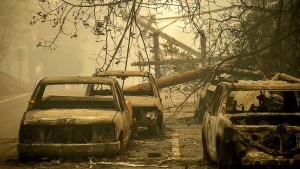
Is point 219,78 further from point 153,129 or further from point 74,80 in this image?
point 74,80

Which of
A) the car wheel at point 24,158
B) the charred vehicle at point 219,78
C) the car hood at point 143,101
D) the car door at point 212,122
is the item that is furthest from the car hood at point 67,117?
the charred vehicle at point 219,78

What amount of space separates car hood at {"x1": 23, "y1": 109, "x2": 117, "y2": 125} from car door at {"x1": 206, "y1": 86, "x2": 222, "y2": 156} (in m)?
1.73

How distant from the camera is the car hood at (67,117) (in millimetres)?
7996

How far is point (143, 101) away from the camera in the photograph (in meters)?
11.7

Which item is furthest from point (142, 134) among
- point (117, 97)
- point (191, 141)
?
point (117, 97)

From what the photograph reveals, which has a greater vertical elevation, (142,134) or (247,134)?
(247,134)

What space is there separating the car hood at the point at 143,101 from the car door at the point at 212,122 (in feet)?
11.9

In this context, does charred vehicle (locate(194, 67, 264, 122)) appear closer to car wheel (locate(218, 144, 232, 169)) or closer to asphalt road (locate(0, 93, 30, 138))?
asphalt road (locate(0, 93, 30, 138))

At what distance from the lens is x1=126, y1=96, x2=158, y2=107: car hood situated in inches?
451

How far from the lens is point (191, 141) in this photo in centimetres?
1111

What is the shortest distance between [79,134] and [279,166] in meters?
3.58

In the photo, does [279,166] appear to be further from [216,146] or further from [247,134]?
[216,146]

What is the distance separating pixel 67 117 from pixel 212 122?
8.33 ft

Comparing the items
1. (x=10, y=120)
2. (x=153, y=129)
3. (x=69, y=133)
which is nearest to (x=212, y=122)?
(x=69, y=133)
